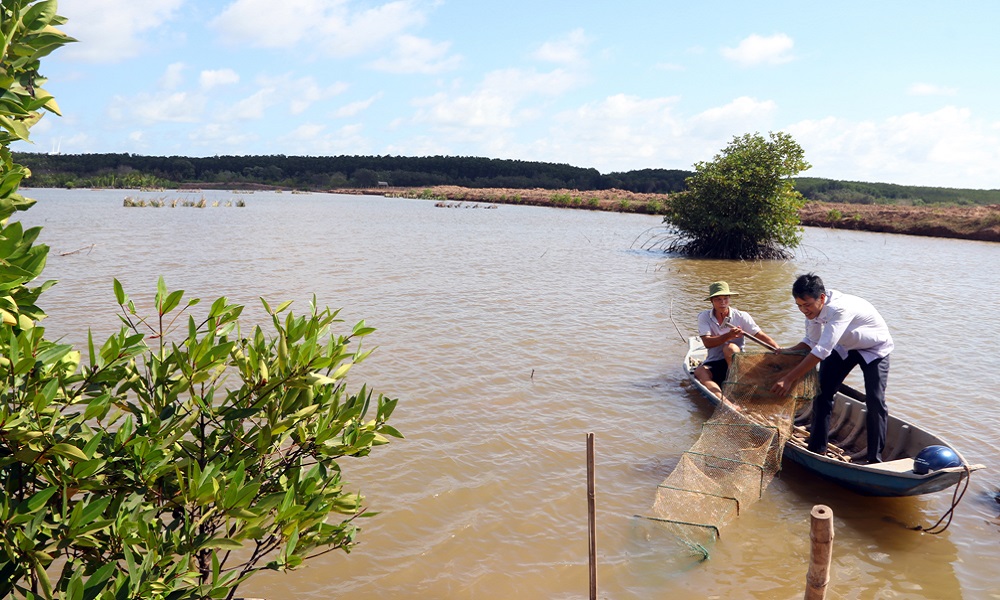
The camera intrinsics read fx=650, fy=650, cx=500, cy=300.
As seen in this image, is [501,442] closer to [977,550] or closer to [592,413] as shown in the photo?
[592,413]

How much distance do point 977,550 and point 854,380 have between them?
4.62 metres

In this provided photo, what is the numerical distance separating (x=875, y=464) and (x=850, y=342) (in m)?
1.12

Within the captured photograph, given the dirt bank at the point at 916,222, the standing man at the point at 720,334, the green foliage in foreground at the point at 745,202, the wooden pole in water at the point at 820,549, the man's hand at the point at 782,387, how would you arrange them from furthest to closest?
the dirt bank at the point at 916,222 < the green foliage in foreground at the point at 745,202 < the standing man at the point at 720,334 < the man's hand at the point at 782,387 < the wooden pole in water at the point at 820,549

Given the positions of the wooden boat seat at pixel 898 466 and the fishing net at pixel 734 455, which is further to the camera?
the wooden boat seat at pixel 898 466

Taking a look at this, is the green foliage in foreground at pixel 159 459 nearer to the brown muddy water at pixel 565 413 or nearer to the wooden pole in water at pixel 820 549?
the brown muddy water at pixel 565 413

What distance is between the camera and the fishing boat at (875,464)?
5.32 m

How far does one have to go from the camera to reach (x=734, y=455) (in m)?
6.06

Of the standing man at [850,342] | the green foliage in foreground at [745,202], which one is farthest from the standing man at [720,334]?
the green foliage in foreground at [745,202]

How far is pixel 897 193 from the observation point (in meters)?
73.8

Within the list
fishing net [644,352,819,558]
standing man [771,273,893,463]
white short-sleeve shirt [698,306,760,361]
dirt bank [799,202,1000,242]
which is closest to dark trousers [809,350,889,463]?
standing man [771,273,893,463]

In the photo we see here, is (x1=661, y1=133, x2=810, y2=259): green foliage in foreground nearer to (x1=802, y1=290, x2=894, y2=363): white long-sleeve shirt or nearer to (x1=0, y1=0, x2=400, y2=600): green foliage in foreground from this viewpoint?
(x1=802, y1=290, x2=894, y2=363): white long-sleeve shirt

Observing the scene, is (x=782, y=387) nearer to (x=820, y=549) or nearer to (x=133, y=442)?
(x=820, y=549)

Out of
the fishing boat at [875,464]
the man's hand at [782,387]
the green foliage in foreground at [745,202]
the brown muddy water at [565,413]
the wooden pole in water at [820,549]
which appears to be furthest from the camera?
the green foliage in foreground at [745,202]

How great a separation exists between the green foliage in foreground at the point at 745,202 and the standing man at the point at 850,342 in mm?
17152
